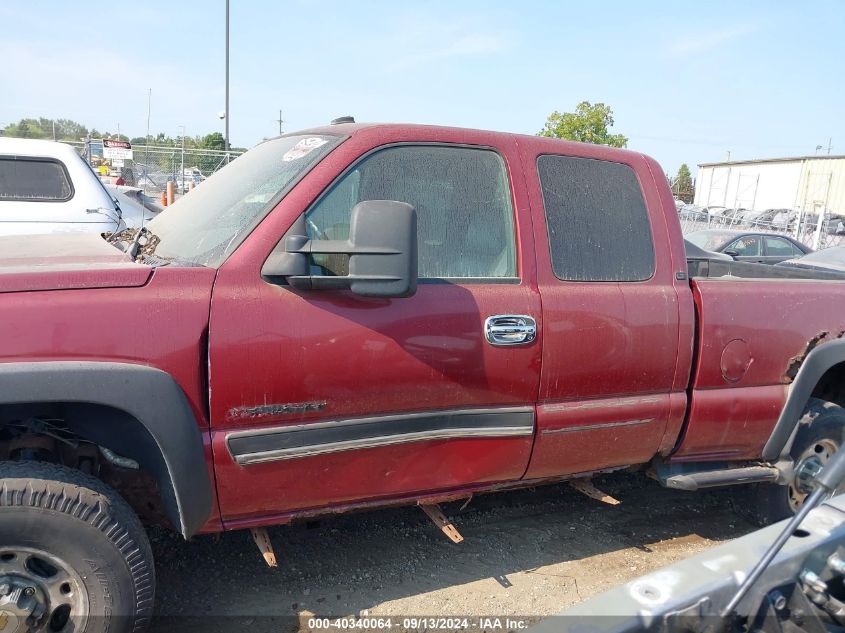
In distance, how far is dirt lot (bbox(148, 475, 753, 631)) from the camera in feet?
9.44

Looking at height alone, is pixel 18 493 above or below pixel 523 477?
above

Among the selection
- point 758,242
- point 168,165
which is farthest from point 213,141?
point 758,242

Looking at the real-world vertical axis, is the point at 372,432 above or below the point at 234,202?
below

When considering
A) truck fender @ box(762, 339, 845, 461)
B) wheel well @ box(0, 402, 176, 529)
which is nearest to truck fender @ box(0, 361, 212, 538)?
wheel well @ box(0, 402, 176, 529)

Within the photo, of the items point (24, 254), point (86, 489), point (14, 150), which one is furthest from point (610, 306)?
point (14, 150)

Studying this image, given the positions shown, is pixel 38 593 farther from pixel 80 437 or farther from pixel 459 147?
pixel 459 147

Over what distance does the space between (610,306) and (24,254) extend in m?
2.42

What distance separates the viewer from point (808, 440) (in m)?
3.47

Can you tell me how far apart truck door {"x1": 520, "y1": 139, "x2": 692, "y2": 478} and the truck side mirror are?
0.77m

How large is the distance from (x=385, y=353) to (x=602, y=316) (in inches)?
40.5

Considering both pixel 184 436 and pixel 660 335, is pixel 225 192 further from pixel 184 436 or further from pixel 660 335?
pixel 660 335

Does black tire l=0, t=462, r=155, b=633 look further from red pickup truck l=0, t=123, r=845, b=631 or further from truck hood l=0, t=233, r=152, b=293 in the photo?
truck hood l=0, t=233, r=152, b=293

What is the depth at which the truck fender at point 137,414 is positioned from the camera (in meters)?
2.03

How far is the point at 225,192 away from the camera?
293 cm
